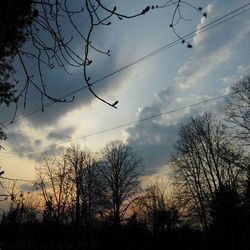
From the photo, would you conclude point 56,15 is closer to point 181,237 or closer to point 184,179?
point 181,237

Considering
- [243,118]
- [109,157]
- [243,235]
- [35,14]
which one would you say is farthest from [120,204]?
[35,14]

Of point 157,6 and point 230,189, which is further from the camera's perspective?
point 230,189

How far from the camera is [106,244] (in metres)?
32.1

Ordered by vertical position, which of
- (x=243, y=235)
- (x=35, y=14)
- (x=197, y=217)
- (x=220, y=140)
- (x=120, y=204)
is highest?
(x=220, y=140)

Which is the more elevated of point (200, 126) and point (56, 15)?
point (200, 126)

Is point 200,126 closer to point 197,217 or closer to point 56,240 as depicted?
point 197,217

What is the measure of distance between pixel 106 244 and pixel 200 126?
624 inches

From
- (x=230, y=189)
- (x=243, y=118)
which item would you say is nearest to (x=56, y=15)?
(x=243, y=118)

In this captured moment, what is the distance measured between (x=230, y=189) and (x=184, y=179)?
8944 millimetres

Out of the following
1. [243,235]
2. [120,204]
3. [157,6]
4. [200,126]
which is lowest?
[157,6]

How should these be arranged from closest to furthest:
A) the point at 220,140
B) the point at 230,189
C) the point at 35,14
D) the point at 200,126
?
the point at 35,14
the point at 230,189
the point at 220,140
the point at 200,126

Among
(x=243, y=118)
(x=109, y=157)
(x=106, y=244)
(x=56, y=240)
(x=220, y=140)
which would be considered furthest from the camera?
(x=109, y=157)

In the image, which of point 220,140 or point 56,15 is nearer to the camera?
point 56,15

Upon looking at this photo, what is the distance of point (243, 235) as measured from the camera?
28438 millimetres
